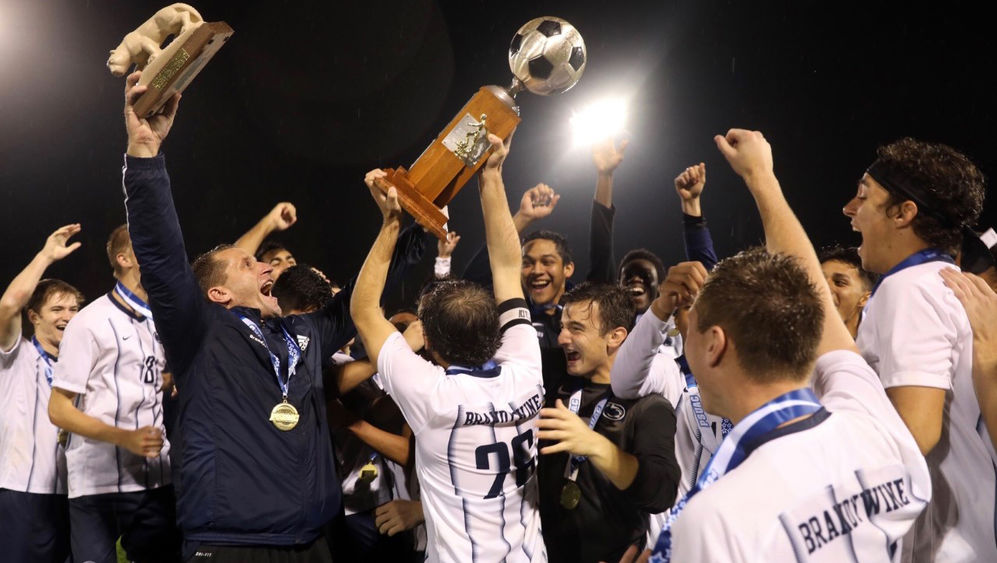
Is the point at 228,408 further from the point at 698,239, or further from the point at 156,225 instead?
the point at 698,239

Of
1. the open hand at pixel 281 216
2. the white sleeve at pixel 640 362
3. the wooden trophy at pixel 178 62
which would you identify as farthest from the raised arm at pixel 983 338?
the open hand at pixel 281 216

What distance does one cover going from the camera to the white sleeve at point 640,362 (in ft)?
8.96

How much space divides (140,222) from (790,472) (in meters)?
2.05

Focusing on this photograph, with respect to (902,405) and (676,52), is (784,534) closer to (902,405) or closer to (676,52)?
(902,405)

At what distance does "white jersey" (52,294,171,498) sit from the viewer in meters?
3.74

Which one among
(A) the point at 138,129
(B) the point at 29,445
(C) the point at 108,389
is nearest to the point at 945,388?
(A) the point at 138,129

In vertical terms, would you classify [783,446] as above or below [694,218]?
below

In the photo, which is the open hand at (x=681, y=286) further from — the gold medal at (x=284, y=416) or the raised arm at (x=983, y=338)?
the gold medal at (x=284, y=416)

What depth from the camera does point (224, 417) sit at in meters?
2.64

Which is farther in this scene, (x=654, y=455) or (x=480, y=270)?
(x=480, y=270)

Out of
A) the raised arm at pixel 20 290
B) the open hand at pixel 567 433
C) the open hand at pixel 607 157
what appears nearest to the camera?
the open hand at pixel 567 433

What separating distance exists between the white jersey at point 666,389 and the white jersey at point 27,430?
336 centimetres

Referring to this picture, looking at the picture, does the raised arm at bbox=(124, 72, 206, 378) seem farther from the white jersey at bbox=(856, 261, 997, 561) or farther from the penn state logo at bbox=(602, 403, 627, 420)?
the white jersey at bbox=(856, 261, 997, 561)

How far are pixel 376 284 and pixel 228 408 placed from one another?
67cm
